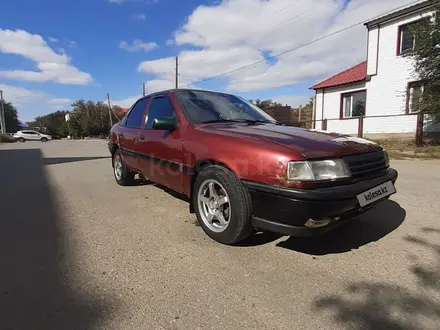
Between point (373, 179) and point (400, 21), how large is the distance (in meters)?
15.5

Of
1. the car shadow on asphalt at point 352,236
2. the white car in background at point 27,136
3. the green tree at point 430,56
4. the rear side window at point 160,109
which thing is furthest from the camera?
the white car in background at point 27,136

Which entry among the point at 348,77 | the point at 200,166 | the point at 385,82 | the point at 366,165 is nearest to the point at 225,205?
the point at 200,166

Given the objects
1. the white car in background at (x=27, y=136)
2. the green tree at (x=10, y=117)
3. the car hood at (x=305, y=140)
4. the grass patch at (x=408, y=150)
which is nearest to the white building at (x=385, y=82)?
the grass patch at (x=408, y=150)

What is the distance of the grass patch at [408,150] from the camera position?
9922 millimetres

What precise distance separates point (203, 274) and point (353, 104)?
1766 cm

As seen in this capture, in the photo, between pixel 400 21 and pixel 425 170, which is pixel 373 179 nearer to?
pixel 425 170

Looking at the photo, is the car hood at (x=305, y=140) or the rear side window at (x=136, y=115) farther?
the rear side window at (x=136, y=115)

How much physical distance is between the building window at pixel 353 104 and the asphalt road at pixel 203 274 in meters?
14.5

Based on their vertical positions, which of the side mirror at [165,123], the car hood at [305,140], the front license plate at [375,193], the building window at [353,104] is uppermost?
the building window at [353,104]

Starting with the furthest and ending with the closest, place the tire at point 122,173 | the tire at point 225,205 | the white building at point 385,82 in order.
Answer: the white building at point 385,82 < the tire at point 122,173 < the tire at point 225,205

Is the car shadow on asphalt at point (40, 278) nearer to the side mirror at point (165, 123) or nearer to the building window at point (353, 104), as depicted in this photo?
the side mirror at point (165, 123)

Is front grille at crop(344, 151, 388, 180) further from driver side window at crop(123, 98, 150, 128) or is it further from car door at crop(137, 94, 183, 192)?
driver side window at crop(123, 98, 150, 128)

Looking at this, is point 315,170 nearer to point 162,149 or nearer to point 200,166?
point 200,166

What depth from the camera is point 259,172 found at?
8.38 feet
